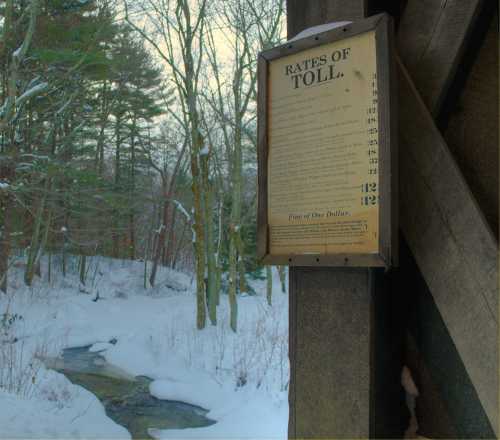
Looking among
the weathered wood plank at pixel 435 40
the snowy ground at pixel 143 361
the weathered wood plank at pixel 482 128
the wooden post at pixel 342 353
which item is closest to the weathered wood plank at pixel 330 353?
the wooden post at pixel 342 353

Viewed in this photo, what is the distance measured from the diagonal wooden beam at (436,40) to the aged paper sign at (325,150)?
0.13 metres

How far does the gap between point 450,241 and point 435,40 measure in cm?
53

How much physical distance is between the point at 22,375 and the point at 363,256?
6060 millimetres

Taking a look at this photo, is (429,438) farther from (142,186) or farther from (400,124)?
(142,186)

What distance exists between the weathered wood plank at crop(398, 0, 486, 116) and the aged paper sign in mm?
132

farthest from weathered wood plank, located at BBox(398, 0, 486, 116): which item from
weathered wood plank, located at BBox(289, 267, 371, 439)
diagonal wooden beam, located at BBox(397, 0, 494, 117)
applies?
weathered wood plank, located at BBox(289, 267, 371, 439)

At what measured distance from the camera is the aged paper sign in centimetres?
137

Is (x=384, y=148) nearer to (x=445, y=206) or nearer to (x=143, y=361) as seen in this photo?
(x=445, y=206)

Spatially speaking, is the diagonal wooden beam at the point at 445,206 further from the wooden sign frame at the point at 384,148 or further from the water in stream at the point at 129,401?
the water in stream at the point at 129,401

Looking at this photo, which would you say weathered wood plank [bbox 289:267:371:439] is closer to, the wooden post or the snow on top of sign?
the wooden post

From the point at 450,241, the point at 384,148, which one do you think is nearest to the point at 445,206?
the point at 450,241

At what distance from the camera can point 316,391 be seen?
1434 mm

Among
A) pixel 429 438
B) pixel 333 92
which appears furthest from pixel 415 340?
pixel 333 92

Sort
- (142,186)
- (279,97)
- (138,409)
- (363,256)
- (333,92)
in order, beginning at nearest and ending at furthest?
1. (363,256)
2. (333,92)
3. (279,97)
4. (138,409)
5. (142,186)
